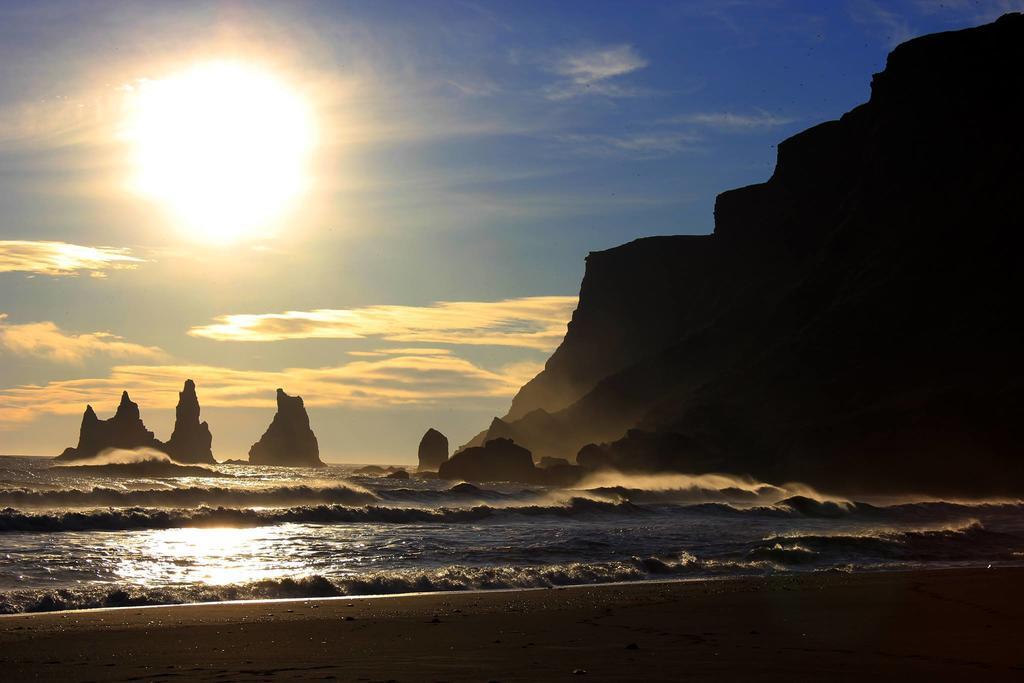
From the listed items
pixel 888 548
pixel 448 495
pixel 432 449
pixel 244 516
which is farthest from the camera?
pixel 432 449

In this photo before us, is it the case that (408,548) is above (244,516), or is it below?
below

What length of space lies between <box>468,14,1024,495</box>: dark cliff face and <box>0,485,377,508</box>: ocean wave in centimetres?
4151

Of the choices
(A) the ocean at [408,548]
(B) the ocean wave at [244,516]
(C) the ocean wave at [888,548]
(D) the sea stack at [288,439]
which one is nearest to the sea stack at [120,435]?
(D) the sea stack at [288,439]

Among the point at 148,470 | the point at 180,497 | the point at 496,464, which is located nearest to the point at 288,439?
the point at 148,470

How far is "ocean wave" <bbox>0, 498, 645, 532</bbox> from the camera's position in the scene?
34.3 m

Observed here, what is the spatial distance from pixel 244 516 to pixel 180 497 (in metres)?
14.4

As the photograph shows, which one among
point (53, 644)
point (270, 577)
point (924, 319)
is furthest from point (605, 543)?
point (924, 319)

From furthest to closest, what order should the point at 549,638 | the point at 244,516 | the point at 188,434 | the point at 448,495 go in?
the point at 188,434, the point at 448,495, the point at 244,516, the point at 549,638

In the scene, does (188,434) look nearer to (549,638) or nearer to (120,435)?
(120,435)

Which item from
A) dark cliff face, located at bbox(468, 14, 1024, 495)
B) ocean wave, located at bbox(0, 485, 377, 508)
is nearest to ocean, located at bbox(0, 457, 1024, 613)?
ocean wave, located at bbox(0, 485, 377, 508)

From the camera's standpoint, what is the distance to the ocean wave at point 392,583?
1856 cm

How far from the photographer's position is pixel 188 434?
175 m

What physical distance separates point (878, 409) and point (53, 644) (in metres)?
81.1

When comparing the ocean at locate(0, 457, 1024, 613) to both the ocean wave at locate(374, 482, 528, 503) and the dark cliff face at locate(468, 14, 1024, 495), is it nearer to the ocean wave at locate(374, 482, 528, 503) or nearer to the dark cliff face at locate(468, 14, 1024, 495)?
the ocean wave at locate(374, 482, 528, 503)
